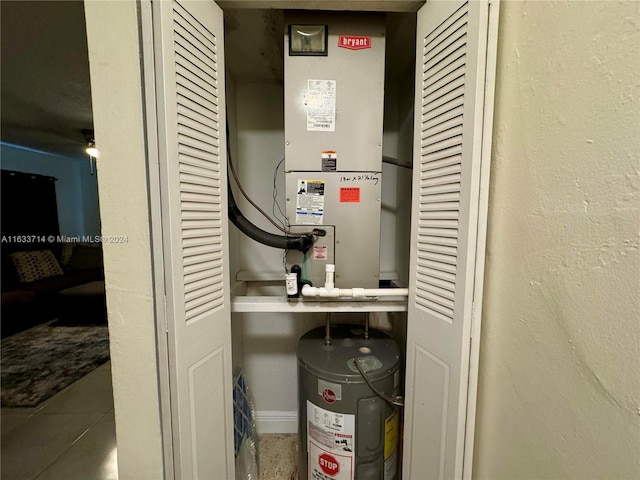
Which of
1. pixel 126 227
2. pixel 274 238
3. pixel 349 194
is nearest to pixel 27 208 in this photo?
pixel 126 227

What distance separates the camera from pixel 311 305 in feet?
3.30

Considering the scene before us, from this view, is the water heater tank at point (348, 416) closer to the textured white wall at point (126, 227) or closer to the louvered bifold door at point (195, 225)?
the louvered bifold door at point (195, 225)

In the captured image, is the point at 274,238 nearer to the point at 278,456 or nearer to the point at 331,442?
the point at 331,442

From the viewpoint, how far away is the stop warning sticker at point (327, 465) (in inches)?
41.0

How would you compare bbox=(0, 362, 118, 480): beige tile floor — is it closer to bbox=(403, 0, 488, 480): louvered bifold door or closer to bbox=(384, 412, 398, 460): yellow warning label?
bbox=(384, 412, 398, 460): yellow warning label

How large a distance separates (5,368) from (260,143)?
3.00m

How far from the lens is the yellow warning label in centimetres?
108

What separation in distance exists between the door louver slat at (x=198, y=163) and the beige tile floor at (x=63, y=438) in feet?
4.76

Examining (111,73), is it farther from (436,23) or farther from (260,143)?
(436,23)

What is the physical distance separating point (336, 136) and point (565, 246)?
77 cm

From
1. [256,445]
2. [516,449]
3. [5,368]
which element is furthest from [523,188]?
[5,368]

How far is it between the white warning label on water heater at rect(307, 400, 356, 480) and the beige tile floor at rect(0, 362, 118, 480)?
46.7 inches

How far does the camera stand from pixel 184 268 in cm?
76

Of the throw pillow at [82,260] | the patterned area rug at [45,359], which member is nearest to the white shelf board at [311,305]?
the patterned area rug at [45,359]
